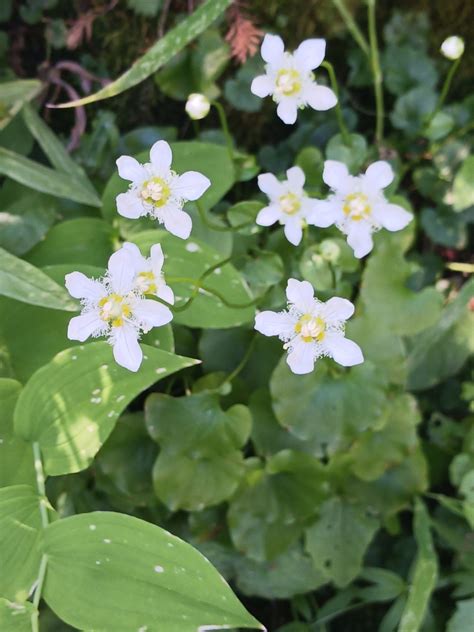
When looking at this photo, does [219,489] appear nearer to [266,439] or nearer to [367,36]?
[266,439]

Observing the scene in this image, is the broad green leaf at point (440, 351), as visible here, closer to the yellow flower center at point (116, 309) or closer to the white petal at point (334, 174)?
the white petal at point (334, 174)

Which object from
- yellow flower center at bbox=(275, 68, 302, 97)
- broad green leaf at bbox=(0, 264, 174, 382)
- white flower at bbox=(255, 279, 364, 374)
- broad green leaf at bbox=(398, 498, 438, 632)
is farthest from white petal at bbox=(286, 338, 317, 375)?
broad green leaf at bbox=(398, 498, 438, 632)

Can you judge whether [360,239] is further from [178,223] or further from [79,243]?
[79,243]

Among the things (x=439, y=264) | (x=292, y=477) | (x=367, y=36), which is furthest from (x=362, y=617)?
(x=367, y=36)

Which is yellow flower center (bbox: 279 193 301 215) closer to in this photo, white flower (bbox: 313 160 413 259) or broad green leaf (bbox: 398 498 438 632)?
white flower (bbox: 313 160 413 259)

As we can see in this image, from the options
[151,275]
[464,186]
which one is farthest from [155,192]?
[464,186]
